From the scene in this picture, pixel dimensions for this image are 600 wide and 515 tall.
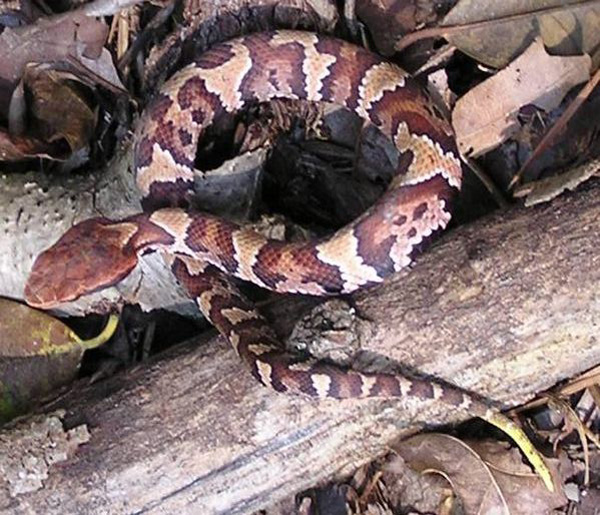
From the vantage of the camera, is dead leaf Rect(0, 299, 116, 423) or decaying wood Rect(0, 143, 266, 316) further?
decaying wood Rect(0, 143, 266, 316)

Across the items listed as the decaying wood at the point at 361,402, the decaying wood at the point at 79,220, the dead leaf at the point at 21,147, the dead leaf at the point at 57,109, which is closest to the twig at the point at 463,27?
the decaying wood at the point at 361,402

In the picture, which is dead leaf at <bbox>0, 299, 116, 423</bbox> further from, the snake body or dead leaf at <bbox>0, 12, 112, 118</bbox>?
dead leaf at <bbox>0, 12, 112, 118</bbox>

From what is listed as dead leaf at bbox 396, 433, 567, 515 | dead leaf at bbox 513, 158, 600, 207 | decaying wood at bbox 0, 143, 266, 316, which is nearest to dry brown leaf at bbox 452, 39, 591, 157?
dead leaf at bbox 513, 158, 600, 207

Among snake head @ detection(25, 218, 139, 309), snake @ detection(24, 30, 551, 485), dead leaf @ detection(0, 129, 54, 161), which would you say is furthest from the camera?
dead leaf @ detection(0, 129, 54, 161)

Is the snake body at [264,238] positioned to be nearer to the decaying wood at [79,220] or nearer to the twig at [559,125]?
the decaying wood at [79,220]

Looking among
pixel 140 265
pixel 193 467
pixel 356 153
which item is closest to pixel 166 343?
pixel 140 265
